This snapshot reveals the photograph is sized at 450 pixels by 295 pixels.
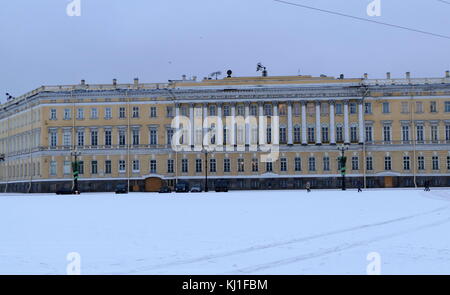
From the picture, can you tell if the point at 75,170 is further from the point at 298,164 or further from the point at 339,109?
the point at 339,109

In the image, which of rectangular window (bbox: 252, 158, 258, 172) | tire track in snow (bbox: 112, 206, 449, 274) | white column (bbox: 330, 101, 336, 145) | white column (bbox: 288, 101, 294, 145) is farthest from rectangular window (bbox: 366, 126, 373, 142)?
tire track in snow (bbox: 112, 206, 449, 274)

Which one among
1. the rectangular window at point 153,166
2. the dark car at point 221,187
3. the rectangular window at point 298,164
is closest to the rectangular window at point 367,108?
the rectangular window at point 298,164

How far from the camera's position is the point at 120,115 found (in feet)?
245

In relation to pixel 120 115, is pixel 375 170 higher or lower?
lower

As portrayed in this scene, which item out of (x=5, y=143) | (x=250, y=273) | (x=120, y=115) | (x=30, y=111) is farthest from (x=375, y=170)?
(x=250, y=273)

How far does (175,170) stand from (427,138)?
27.5 meters

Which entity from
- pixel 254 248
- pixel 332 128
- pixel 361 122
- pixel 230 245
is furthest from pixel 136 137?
pixel 254 248

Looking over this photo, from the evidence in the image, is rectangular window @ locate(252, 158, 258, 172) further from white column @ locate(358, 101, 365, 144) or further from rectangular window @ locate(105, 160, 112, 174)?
rectangular window @ locate(105, 160, 112, 174)

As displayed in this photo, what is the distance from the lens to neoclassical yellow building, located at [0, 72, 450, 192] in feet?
242

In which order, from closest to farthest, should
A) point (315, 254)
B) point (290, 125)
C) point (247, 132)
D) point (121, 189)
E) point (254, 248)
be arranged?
point (315, 254), point (254, 248), point (121, 189), point (290, 125), point (247, 132)

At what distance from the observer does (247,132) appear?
74.5 meters
